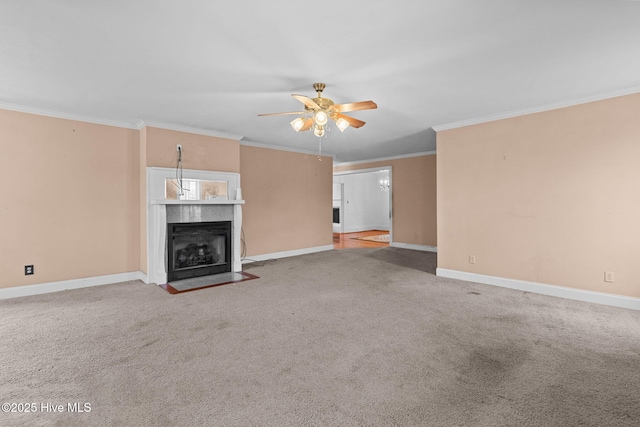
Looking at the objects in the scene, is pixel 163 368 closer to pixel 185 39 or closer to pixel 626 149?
pixel 185 39

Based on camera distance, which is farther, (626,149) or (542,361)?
(626,149)

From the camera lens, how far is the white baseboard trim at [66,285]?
3.87 metres

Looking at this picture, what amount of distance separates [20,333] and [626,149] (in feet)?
21.0

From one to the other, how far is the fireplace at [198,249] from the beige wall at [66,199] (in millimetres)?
652

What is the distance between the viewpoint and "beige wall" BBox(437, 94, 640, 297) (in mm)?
3471

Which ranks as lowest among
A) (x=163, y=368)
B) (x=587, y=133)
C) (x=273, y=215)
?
(x=163, y=368)

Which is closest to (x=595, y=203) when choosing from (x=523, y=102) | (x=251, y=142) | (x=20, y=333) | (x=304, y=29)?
(x=523, y=102)

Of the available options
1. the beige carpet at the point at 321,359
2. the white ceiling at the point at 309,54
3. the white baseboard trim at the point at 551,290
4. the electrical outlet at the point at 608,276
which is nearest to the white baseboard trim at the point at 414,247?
the white baseboard trim at the point at 551,290

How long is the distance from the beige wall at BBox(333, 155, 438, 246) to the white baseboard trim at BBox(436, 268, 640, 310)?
2710mm

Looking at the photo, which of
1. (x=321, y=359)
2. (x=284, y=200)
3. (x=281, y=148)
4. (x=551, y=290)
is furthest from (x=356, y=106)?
(x=284, y=200)

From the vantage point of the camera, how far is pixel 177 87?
3.26m

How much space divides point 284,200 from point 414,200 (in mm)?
3309

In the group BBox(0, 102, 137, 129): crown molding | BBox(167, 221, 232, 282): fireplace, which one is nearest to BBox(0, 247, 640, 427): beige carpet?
BBox(167, 221, 232, 282): fireplace

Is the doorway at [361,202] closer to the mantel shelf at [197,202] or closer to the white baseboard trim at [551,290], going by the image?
the mantel shelf at [197,202]
